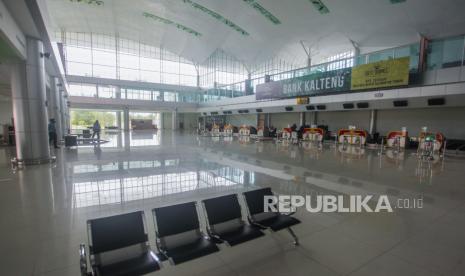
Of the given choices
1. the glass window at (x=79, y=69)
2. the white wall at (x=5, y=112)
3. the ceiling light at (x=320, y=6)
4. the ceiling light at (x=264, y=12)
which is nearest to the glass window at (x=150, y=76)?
the glass window at (x=79, y=69)

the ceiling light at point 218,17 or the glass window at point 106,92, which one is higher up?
the ceiling light at point 218,17

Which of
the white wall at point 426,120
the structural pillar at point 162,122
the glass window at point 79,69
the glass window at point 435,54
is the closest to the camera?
the glass window at point 435,54

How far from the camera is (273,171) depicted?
7609 mm

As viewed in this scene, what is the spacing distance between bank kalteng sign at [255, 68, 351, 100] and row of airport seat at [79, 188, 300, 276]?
49.3ft

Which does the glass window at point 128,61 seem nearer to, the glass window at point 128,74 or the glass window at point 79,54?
the glass window at point 128,74

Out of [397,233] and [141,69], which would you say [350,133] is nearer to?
[397,233]

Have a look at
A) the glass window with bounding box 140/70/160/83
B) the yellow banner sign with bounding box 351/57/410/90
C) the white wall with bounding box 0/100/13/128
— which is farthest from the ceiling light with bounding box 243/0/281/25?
the white wall with bounding box 0/100/13/128

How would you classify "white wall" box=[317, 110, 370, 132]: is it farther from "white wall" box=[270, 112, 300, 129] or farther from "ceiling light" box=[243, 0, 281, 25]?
"ceiling light" box=[243, 0, 281, 25]

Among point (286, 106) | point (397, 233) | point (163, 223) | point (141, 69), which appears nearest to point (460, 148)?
point (286, 106)

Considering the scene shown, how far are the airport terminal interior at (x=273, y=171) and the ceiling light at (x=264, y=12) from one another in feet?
0.50

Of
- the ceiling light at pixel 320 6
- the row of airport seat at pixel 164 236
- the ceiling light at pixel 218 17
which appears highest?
the ceiling light at pixel 218 17

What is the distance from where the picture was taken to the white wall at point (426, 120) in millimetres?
14242

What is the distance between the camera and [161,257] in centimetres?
225

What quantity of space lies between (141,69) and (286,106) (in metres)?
26.3
